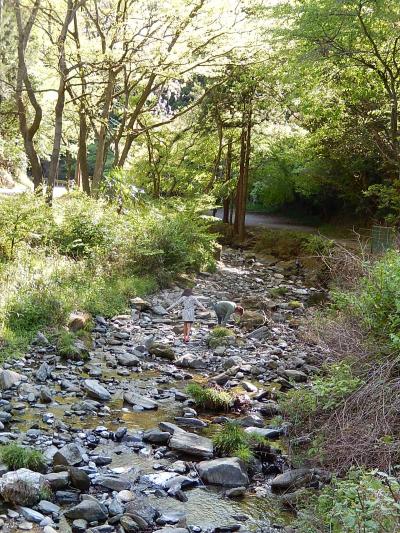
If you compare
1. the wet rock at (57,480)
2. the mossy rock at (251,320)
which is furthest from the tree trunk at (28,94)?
the wet rock at (57,480)

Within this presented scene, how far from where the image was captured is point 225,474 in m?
6.02

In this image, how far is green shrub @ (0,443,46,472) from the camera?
563cm

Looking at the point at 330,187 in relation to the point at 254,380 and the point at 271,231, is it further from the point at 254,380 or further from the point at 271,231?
the point at 254,380

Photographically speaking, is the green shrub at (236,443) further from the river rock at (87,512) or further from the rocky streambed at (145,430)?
the river rock at (87,512)

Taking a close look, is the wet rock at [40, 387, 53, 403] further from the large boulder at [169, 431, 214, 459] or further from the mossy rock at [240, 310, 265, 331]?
the mossy rock at [240, 310, 265, 331]

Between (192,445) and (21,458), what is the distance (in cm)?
190

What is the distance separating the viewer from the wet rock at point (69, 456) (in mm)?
5875

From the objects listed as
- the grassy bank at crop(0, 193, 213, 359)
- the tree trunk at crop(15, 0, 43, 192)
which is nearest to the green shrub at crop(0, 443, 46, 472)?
the grassy bank at crop(0, 193, 213, 359)

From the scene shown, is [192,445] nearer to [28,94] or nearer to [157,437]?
[157,437]

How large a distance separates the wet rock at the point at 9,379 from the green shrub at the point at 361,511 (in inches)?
178

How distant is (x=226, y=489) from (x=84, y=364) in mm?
4169

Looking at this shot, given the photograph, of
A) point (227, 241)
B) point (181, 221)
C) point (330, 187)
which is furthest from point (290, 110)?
point (181, 221)

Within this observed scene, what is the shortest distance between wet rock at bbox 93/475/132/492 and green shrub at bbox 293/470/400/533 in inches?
68.7

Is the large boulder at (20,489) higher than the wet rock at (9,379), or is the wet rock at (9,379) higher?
the wet rock at (9,379)
